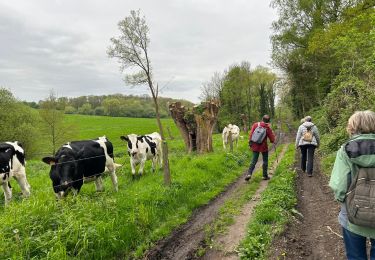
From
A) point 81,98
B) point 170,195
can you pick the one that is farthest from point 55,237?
point 81,98

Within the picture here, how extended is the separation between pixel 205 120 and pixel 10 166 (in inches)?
496

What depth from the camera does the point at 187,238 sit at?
712 centimetres

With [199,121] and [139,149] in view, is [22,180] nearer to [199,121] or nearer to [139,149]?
[139,149]

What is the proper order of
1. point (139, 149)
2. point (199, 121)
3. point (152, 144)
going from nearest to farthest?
point (139, 149), point (152, 144), point (199, 121)

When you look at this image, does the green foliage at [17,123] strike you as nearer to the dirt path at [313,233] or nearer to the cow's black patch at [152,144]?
the cow's black patch at [152,144]

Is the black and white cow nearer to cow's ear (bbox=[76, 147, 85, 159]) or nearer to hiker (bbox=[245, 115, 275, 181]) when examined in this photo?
cow's ear (bbox=[76, 147, 85, 159])

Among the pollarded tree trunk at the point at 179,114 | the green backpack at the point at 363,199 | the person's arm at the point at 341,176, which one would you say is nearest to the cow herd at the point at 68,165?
the person's arm at the point at 341,176

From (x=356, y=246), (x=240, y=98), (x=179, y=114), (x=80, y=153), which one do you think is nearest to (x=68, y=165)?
(x=80, y=153)

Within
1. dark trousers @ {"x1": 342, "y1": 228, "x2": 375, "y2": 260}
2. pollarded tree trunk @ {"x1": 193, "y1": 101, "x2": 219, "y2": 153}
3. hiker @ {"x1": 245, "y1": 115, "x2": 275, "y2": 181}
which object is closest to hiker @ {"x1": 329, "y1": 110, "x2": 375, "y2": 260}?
dark trousers @ {"x1": 342, "y1": 228, "x2": 375, "y2": 260}

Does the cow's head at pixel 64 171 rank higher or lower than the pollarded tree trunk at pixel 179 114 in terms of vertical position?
lower

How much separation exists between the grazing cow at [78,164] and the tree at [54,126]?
105ft

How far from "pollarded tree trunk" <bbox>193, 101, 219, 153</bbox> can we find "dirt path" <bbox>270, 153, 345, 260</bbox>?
10642 mm

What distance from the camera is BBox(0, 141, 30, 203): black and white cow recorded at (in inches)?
355

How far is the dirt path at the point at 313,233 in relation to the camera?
5.71m
